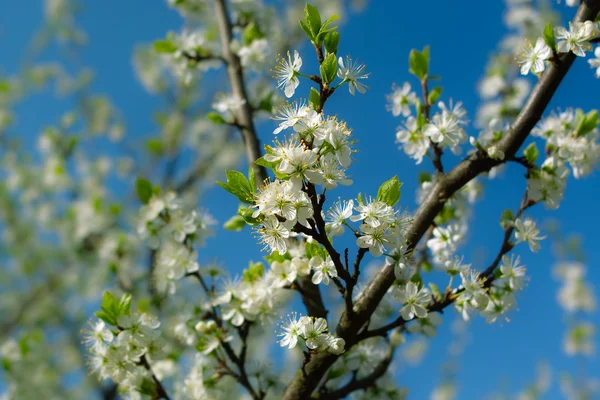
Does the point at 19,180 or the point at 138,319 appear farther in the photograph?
the point at 19,180

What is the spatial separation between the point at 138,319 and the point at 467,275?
1321mm

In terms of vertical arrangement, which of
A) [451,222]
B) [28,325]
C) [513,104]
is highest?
[513,104]

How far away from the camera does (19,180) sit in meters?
8.10

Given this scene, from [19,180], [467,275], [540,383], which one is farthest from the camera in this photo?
[540,383]

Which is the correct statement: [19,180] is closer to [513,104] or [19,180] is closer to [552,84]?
[513,104]

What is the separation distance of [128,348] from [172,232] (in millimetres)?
643

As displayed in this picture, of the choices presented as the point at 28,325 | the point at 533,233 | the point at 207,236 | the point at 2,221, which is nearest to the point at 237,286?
the point at 207,236

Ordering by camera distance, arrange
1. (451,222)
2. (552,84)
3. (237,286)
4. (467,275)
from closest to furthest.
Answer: (467,275)
(552,84)
(237,286)
(451,222)

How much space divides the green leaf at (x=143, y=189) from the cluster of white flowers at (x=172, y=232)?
0.03m

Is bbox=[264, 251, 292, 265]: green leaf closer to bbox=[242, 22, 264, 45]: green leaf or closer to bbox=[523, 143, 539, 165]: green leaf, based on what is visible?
bbox=[523, 143, 539, 165]: green leaf

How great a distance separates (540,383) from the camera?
8773 millimetres

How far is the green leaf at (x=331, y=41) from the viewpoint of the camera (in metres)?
1.55

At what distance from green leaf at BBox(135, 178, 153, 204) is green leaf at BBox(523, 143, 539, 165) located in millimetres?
1830

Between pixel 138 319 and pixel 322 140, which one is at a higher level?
pixel 322 140
